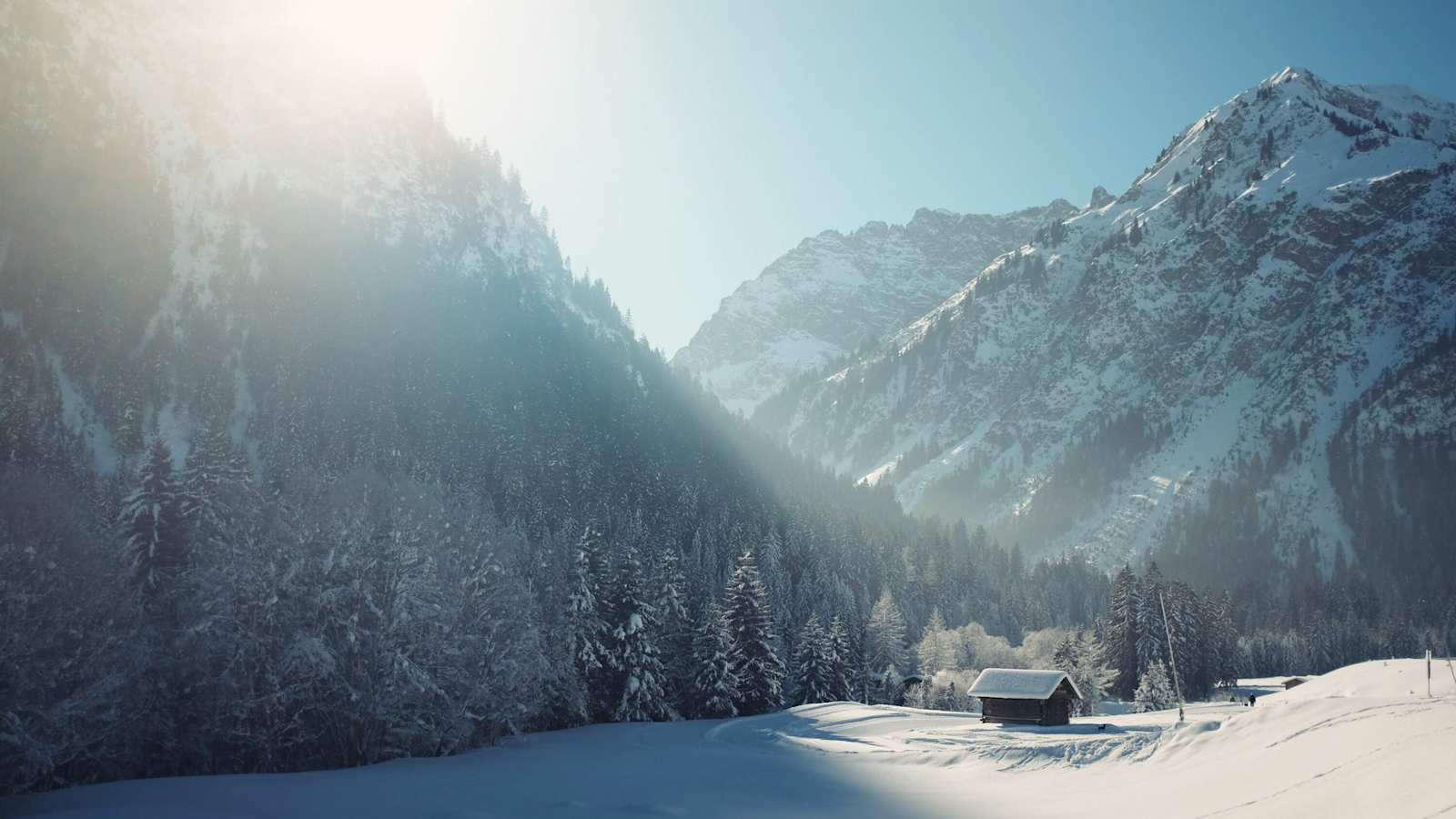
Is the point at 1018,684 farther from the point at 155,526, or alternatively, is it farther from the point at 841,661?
the point at 155,526

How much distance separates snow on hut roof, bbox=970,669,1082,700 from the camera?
6075cm

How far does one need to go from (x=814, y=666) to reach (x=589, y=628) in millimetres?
23411

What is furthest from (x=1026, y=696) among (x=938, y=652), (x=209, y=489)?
(x=938, y=652)

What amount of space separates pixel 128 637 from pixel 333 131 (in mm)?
186212

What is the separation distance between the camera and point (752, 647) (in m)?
67.7

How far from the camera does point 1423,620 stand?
15712 cm

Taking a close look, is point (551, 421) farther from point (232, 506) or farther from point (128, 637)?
point (128, 637)

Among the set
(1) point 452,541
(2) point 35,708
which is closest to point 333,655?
(2) point 35,708

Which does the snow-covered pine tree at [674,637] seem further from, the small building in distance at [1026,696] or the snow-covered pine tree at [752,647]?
the small building in distance at [1026,696]

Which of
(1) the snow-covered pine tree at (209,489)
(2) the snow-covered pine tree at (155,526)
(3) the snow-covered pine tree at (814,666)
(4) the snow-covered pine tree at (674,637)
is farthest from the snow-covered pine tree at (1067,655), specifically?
(2) the snow-covered pine tree at (155,526)

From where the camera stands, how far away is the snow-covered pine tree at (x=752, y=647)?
66.8m

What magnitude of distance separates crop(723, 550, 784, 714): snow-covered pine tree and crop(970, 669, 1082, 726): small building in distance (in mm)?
15132

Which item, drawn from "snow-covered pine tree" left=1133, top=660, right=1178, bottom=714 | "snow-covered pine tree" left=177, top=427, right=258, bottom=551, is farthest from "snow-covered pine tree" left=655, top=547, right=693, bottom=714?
"snow-covered pine tree" left=1133, top=660, right=1178, bottom=714

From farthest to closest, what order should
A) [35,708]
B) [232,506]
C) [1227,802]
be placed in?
[232,506] → [35,708] → [1227,802]
